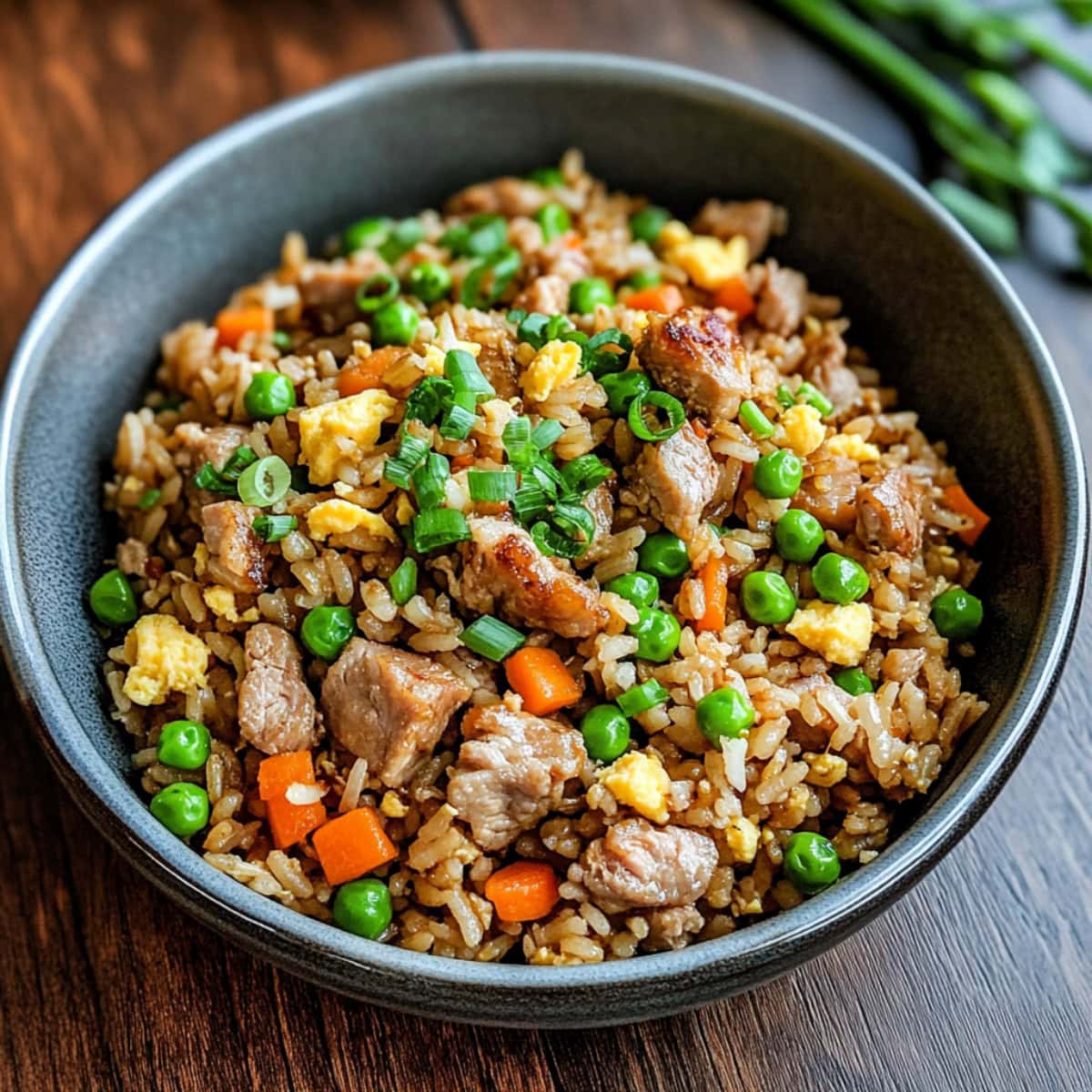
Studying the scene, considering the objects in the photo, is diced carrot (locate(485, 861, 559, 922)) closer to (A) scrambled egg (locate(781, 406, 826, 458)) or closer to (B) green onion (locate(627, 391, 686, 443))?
(B) green onion (locate(627, 391, 686, 443))

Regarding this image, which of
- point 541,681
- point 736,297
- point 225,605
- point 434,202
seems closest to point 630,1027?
point 541,681

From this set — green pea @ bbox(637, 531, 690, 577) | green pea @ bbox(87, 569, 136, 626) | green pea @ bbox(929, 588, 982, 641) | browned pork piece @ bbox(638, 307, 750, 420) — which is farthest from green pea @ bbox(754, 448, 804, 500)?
green pea @ bbox(87, 569, 136, 626)

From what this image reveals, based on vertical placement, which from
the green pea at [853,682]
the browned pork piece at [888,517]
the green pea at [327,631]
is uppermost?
the browned pork piece at [888,517]

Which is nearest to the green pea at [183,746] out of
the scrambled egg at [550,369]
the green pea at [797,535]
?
the scrambled egg at [550,369]

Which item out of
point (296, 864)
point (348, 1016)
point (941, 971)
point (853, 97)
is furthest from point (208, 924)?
point (853, 97)

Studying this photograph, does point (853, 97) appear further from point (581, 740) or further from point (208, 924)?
point (208, 924)

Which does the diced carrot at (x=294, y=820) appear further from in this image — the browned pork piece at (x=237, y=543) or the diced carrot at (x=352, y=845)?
the browned pork piece at (x=237, y=543)

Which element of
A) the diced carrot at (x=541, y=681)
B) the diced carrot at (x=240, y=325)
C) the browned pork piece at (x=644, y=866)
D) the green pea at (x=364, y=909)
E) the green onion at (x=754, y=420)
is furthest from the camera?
the diced carrot at (x=240, y=325)
